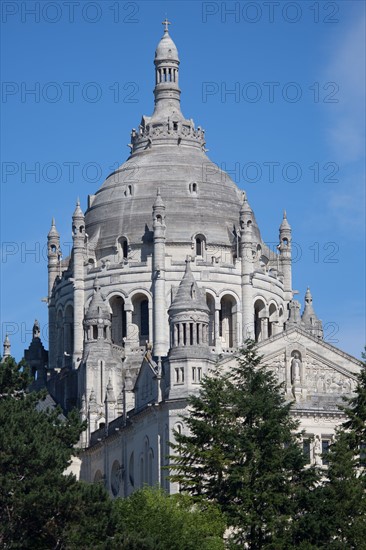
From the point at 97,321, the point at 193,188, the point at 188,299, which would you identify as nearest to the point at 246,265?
the point at 193,188

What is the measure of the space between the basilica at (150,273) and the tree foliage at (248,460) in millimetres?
28736

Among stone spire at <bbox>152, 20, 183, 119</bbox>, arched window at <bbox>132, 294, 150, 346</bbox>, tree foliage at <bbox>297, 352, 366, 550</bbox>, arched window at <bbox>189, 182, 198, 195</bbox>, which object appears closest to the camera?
tree foliage at <bbox>297, 352, 366, 550</bbox>

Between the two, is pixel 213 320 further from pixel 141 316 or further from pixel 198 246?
pixel 198 246

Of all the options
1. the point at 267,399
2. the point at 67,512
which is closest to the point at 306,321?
the point at 267,399

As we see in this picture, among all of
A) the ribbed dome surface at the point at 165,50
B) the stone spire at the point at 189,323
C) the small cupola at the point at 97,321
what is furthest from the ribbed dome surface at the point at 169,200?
the stone spire at the point at 189,323

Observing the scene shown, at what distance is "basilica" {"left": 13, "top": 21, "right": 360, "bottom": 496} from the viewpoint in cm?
14125

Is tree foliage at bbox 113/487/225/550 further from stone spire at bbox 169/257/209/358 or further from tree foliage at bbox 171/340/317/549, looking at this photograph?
stone spire at bbox 169/257/209/358

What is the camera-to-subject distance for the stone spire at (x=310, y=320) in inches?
5871

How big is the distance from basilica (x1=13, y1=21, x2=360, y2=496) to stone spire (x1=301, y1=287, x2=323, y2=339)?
5.7 inches

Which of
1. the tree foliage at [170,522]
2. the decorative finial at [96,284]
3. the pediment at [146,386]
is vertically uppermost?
the decorative finial at [96,284]

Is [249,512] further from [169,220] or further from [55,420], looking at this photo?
[169,220]

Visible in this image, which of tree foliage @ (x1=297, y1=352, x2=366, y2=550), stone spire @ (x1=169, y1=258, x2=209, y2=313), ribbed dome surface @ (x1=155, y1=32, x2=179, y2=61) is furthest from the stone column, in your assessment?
tree foliage @ (x1=297, y1=352, x2=366, y2=550)

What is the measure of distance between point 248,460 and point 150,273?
160ft

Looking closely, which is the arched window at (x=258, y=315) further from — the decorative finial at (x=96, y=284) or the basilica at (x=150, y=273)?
the decorative finial at (x=96, y=284)
